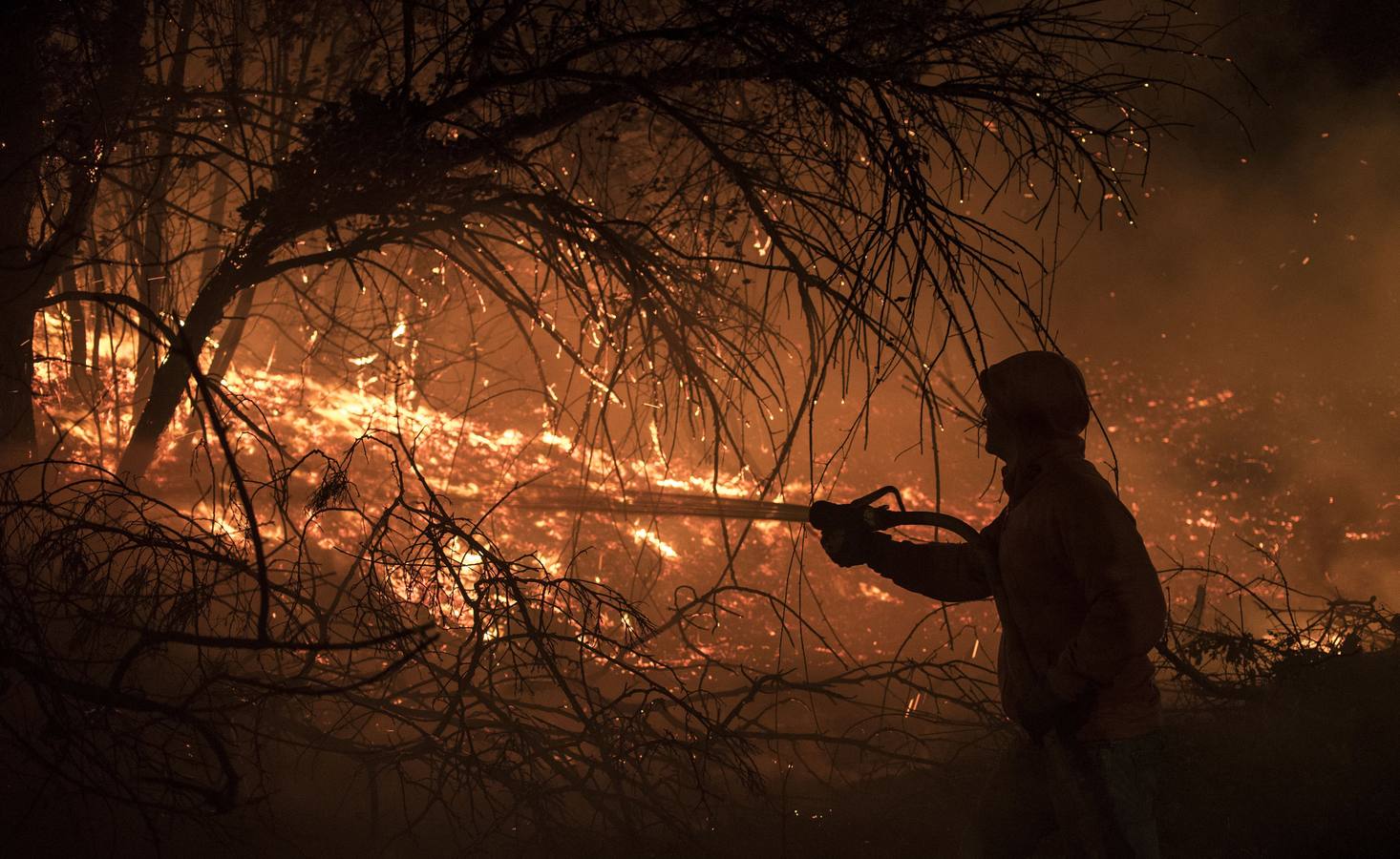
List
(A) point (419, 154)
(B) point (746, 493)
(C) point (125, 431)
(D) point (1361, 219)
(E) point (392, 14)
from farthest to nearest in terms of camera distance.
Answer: (B) point (746, 493) → (D) point (1361, 219) → (C) point (125, 431) → (E) point (392, 14) → (A) point (419, 154)

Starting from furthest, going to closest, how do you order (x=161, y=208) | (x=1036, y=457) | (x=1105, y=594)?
(x=161, y=208), (x=1036, y=457), (x=1105, y=594)

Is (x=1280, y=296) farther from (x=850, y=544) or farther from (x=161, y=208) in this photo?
(x=161, y=208)

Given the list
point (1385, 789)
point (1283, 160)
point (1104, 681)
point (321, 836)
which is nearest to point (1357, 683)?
point (1385, 789)

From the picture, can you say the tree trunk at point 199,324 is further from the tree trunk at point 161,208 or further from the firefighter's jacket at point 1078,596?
the firefighter's jacket at point 1078,596

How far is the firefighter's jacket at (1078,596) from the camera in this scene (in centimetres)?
210

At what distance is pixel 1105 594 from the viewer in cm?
210

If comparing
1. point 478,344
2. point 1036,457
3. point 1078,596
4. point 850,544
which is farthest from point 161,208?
point 1078,596

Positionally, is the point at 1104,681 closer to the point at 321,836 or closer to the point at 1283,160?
the point at 321,836

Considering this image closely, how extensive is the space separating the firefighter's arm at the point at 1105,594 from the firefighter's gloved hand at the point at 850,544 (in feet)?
2.11

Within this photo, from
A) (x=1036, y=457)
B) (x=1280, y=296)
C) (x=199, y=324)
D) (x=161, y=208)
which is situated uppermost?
(x=1280, y=296)

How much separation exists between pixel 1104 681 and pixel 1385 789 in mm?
2115

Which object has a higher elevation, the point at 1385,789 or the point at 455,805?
the point at 1385,789

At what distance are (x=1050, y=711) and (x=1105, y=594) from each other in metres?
0.31

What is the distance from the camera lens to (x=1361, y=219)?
9.41 m
